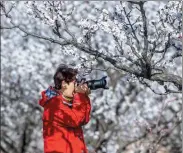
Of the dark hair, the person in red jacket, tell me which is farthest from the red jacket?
the dark hair

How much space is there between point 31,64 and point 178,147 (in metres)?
3.97

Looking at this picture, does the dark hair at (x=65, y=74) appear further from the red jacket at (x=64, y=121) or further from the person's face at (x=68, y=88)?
the red jacket at (x=64, y=121)

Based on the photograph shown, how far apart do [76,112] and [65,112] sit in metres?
0.09

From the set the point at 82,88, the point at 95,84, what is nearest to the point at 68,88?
the point at 82,88

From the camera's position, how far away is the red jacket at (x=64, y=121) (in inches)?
176

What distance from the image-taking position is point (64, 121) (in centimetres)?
454

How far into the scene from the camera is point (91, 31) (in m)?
4.87

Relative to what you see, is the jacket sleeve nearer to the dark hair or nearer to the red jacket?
the red jacket

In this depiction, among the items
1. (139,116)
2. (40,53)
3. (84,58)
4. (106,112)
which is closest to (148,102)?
(139,116)

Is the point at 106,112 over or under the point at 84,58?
under

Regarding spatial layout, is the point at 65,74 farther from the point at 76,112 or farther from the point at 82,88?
the point at 76,112

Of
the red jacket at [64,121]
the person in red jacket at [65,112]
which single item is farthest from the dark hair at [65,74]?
the red jacket at [64,121]

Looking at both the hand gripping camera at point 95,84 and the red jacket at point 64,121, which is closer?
the red jacket at point 64,121

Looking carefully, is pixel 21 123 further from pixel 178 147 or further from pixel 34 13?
pixel 34 13
